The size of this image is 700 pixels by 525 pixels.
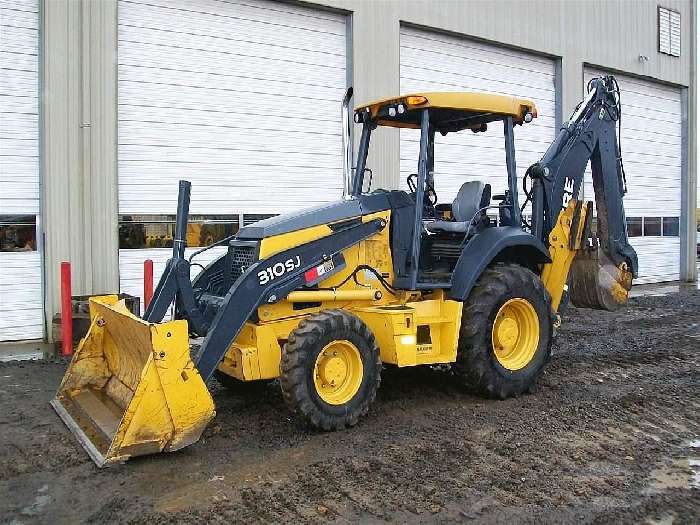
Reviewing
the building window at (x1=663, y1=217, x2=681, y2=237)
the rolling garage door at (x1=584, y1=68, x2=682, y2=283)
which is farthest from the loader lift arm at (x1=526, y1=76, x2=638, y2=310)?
the building window at (x1=663, y1=217, x2=681, y2=237)

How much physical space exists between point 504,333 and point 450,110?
2.11 metres

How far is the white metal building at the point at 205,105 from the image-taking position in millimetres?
9656

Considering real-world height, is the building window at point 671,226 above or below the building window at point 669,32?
below

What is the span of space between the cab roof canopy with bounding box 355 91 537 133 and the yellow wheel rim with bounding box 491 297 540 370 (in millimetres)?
1771

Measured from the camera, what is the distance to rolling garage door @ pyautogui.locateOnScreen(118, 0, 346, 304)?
412 inches

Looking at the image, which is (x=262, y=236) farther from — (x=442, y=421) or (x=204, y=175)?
(x=204, y=175)

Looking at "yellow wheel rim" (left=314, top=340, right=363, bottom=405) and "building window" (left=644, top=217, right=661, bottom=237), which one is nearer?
"yellow wheel rim" (left=314, top=340, right=363, bottom=405)

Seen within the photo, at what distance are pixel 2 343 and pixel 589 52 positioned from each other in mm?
13660

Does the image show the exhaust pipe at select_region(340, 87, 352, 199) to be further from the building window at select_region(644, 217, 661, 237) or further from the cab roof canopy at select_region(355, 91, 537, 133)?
the building window at select_region(644, 217, 661, 237)

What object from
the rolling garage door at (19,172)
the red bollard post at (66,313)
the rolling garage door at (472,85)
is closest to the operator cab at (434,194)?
the red bollard post at (66,313)

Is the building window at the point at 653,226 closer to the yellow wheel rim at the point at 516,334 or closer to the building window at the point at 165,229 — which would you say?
the building window at the point at 165,229

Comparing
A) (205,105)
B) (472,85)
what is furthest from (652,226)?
(205,105)

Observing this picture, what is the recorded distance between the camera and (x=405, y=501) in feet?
13.9

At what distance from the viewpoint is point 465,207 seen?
6.86 metres
